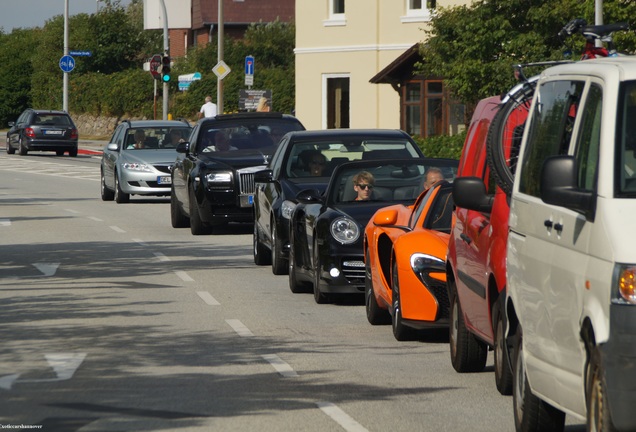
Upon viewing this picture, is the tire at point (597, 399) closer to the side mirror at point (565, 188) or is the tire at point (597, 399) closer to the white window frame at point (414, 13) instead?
the side mirror at point (565, 188)

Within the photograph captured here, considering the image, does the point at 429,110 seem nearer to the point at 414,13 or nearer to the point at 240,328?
the point at 414,13

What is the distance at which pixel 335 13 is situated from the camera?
184 feet

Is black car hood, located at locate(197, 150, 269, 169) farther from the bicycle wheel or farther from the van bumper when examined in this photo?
the van bumper

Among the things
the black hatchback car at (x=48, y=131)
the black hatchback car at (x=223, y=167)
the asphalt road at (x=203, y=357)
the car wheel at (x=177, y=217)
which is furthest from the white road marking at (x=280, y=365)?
the black hatchback car at (x=48, y=131)

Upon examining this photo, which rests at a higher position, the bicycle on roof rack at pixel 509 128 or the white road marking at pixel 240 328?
the bicycle on roof rack at pixel 509 128

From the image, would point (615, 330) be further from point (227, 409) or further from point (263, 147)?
point (263, 147)

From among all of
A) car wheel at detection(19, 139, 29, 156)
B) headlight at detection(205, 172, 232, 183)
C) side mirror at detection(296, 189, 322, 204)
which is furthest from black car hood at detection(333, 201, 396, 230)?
car wheel at detection(19, 139, 29, 156)

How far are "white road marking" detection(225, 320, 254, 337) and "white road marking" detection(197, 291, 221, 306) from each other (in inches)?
56.4

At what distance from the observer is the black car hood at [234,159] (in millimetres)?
23203

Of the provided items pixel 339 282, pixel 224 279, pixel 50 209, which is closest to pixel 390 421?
pixel 339 282

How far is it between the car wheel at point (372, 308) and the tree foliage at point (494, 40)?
26.8m

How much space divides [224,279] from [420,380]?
7.26 m

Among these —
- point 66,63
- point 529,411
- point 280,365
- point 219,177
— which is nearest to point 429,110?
point 66,63

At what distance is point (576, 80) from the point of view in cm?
750
